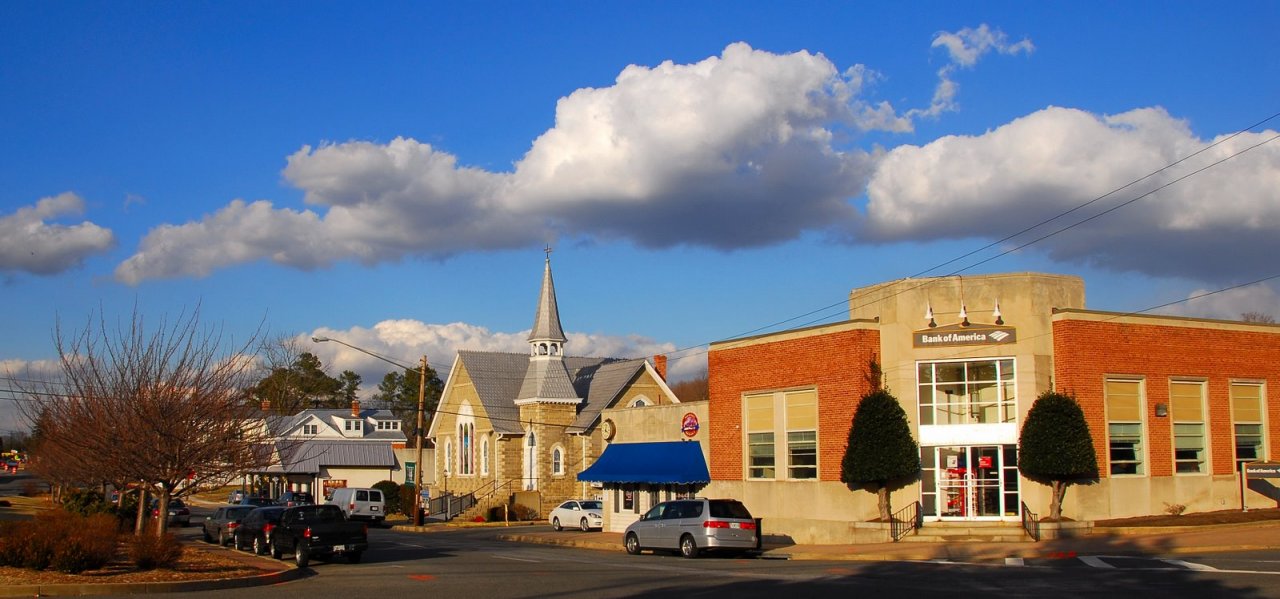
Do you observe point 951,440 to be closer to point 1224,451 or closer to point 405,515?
point 1224,451

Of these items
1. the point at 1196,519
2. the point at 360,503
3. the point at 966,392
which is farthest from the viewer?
the point at 360,503

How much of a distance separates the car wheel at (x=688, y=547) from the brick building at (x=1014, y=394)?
17.7 ft

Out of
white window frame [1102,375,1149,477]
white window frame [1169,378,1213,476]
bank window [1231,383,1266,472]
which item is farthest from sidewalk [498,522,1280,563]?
bank window [1231,383,1266,472]

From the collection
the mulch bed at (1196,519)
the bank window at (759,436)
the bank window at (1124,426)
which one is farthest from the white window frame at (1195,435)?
the bank window at (759,436)

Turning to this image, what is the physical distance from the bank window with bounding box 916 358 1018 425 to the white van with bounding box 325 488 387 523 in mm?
33322

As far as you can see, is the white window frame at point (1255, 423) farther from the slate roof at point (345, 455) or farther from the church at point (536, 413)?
the slate roof at point (345, 455)

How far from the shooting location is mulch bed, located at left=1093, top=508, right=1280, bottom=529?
29578mm

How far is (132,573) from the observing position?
22.4 metres

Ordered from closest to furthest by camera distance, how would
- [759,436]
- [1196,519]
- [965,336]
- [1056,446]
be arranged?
[1056,446] < [1196,519] < [965,336] < [759,436]

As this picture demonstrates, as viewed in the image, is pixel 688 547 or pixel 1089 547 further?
pixel 688 547

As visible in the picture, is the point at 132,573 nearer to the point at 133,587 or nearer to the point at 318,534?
the point at 133,587

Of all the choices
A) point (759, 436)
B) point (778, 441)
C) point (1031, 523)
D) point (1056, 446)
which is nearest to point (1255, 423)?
point (1056, 446)

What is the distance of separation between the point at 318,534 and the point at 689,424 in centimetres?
1483

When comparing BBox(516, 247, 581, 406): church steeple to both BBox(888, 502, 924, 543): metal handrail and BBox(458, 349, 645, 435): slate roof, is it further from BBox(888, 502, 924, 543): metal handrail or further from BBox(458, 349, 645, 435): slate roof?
BBox(888, 502, 924, 543): metal handrail
